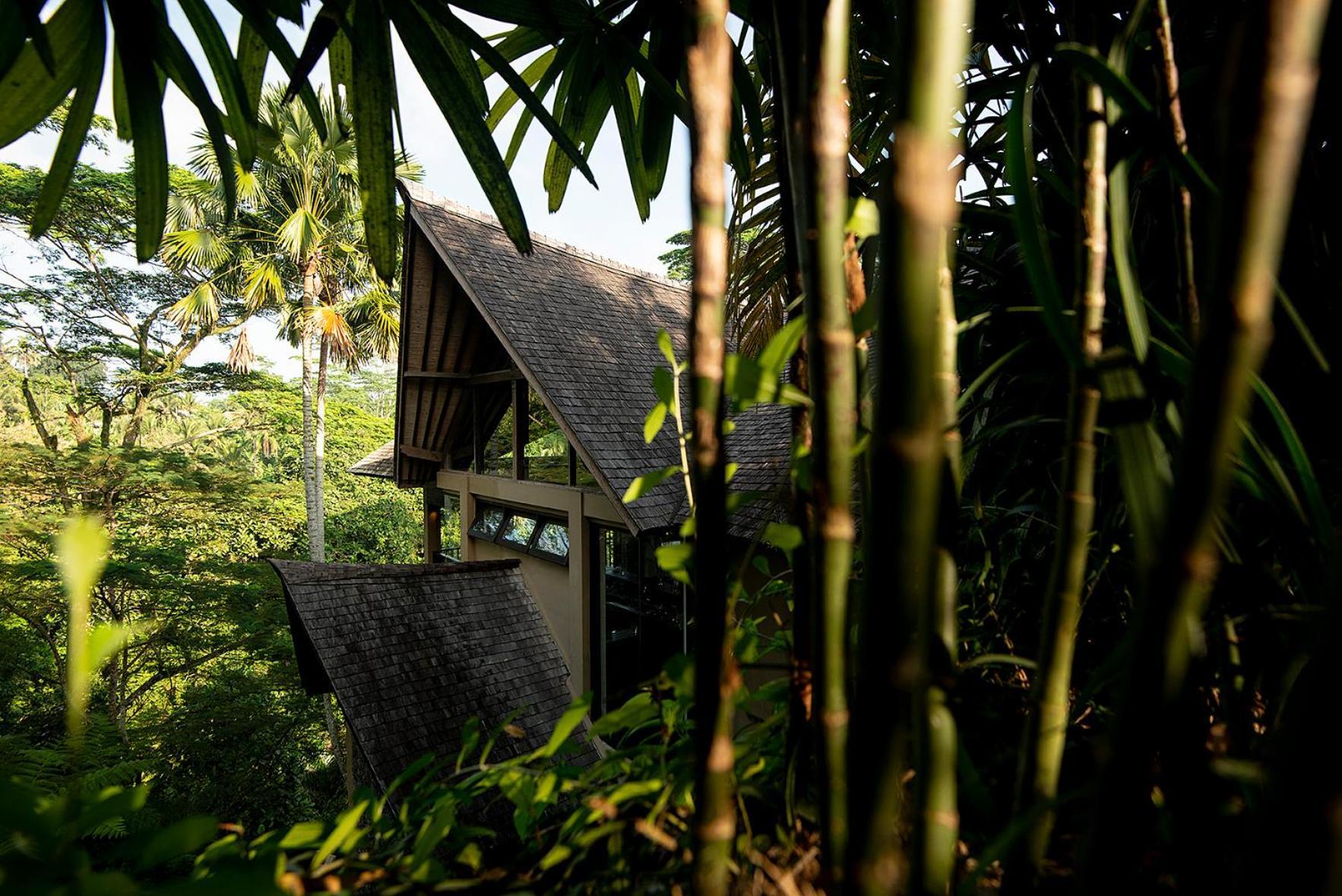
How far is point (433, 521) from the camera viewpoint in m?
8.90

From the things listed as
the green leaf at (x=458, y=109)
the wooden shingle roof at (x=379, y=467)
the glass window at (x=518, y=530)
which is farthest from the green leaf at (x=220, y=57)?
the wooden shingle roof at (x=379, y=467)

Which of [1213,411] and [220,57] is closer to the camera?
[1213,411]

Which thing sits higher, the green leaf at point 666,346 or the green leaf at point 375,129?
the green leaf at point 375,129

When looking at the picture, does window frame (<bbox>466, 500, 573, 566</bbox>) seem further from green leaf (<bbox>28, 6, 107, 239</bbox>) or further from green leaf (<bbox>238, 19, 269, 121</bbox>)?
green leaf (<bbox>28, 6, 107, 239</bbox>)

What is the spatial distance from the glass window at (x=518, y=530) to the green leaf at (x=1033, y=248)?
266 inches

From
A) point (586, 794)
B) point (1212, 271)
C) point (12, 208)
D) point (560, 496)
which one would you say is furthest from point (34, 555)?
point (1212, 271)

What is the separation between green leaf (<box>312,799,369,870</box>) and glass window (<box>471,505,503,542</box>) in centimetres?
722

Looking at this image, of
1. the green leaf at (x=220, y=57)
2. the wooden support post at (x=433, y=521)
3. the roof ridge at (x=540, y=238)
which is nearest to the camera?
the green leaf at (x=220, y=57)

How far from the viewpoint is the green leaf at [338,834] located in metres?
0.50

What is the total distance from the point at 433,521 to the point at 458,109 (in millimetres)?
8331

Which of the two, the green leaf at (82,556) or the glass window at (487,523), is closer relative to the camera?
the green leaf at (82,556)

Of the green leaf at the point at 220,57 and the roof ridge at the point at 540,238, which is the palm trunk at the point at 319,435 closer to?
the roof ridge at the point at 540,238

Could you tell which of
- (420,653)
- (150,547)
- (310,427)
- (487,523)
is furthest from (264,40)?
(310,427)

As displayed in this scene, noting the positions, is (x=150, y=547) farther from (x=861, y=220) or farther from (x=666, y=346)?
(x=861, y=220)
